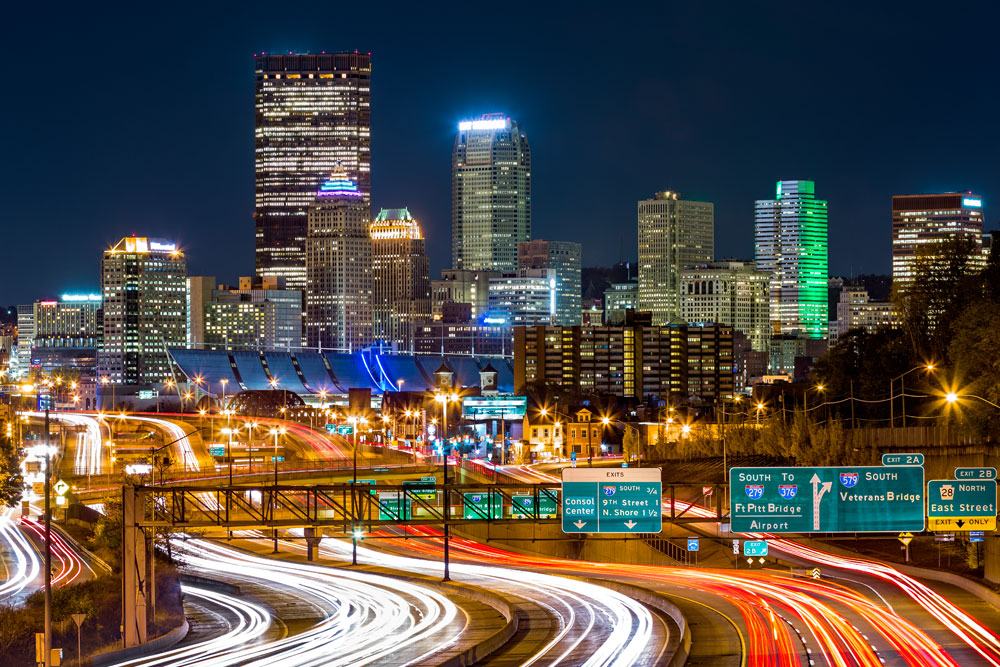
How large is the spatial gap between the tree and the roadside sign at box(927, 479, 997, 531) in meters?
47.8

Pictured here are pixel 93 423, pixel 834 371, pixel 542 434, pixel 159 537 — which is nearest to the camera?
pixel 159 537

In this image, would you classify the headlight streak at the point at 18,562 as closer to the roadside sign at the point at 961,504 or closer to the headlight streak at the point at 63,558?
the headlight streak at the point at 63,558

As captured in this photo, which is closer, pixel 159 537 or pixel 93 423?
pixel 159 537

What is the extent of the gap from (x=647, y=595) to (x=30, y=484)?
64.9 meters

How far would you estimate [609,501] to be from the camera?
1890 inches

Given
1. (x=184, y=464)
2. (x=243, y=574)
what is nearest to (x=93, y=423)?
(x=184, y=464)

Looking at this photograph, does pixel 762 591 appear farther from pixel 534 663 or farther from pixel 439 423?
pixel 439 423

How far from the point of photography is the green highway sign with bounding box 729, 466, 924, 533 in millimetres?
47344

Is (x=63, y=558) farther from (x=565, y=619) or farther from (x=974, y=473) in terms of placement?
(x=974, y=473)

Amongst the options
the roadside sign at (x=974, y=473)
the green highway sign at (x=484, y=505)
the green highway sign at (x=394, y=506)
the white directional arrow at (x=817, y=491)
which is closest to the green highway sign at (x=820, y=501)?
the white directional arrow at (x=817, y=491)

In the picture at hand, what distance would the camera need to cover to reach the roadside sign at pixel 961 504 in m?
48.7

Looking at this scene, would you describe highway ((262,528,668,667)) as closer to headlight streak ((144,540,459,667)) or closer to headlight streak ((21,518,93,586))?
headlight streak ((144,540,459,667))

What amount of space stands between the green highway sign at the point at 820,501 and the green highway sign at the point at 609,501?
2.82 metres

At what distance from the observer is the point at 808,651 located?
149 feet
